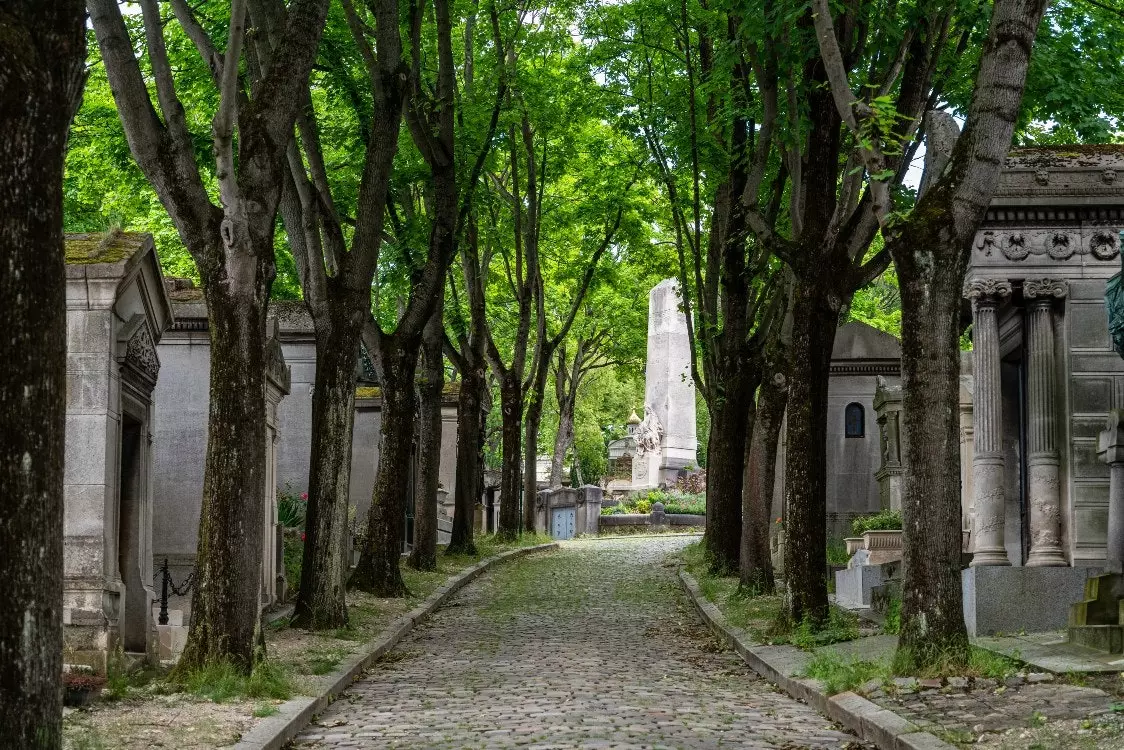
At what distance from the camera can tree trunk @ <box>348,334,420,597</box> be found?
730 inches

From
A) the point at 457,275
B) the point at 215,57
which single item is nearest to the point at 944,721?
the point at 215,57

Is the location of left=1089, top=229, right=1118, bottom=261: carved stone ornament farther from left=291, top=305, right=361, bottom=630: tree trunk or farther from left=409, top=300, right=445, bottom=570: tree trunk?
left=409, top=300, right=445, bottom=570: tree trunk

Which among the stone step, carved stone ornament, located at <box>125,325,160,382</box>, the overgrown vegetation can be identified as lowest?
the overgrown vegetation

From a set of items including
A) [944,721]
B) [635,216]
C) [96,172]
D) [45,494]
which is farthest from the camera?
[635,216]

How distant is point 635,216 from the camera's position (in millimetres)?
30938

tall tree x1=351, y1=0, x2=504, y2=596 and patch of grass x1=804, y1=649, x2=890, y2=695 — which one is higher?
tall tree x1=351, y1=0, x2=504, y2=596

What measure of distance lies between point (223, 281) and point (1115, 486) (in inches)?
309

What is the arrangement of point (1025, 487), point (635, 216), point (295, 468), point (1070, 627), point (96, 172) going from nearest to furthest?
point (1070, 627) < point (1025, 487) < point (295, 468) < point (96, 172) < point (635, 216)

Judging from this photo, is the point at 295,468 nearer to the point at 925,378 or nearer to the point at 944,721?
the point at 925,378

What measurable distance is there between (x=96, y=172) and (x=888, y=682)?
20.1 meters

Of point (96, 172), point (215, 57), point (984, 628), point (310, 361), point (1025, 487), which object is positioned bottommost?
point (984, 628)

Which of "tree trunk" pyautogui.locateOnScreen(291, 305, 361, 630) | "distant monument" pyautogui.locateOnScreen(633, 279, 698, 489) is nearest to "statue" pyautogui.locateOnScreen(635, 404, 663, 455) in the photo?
"distant monument" pyautogui.locateOnScreen(633, 279, 698, 489)

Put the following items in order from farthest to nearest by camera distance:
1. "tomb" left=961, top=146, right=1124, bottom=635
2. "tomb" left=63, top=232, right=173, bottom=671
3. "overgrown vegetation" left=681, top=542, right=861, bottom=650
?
"tomb" left=961, top=146, right=1124, bottom=635
"overgrown vegetation" left=681, top=542, right=861, bottom=650
"tomb" left=63, top=232, right=173, bottom=671

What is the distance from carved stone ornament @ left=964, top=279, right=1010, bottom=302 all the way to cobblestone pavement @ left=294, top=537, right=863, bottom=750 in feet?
14.6
